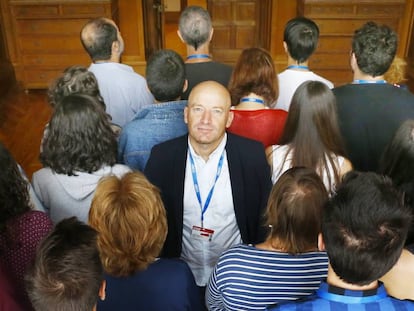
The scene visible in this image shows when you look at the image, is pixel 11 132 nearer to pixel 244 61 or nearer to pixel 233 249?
pixel 244 61

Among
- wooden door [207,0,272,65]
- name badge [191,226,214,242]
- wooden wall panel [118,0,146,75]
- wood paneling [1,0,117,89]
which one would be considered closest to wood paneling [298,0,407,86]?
wooden door [207,0,272,65]

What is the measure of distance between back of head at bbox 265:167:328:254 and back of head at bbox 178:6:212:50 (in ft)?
6.63

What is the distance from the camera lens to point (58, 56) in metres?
5.76

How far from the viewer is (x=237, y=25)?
6.20 meters

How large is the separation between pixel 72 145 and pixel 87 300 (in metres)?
0.91

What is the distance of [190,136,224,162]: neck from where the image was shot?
6.68 feet

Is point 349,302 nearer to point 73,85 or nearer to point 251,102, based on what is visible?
point 251,102

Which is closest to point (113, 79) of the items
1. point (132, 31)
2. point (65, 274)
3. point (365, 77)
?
point (365, 77)

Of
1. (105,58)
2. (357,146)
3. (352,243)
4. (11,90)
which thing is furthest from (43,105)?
(352,243)

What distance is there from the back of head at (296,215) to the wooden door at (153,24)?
5.03 metres

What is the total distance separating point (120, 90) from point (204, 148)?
3.53 feet

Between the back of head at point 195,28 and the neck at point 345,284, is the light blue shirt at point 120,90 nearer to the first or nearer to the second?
the back of head at point 195,28

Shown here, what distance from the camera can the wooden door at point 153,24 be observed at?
604cm

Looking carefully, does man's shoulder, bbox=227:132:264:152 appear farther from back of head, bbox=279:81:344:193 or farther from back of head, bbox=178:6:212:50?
back of head, bbox=178:6:212:50
